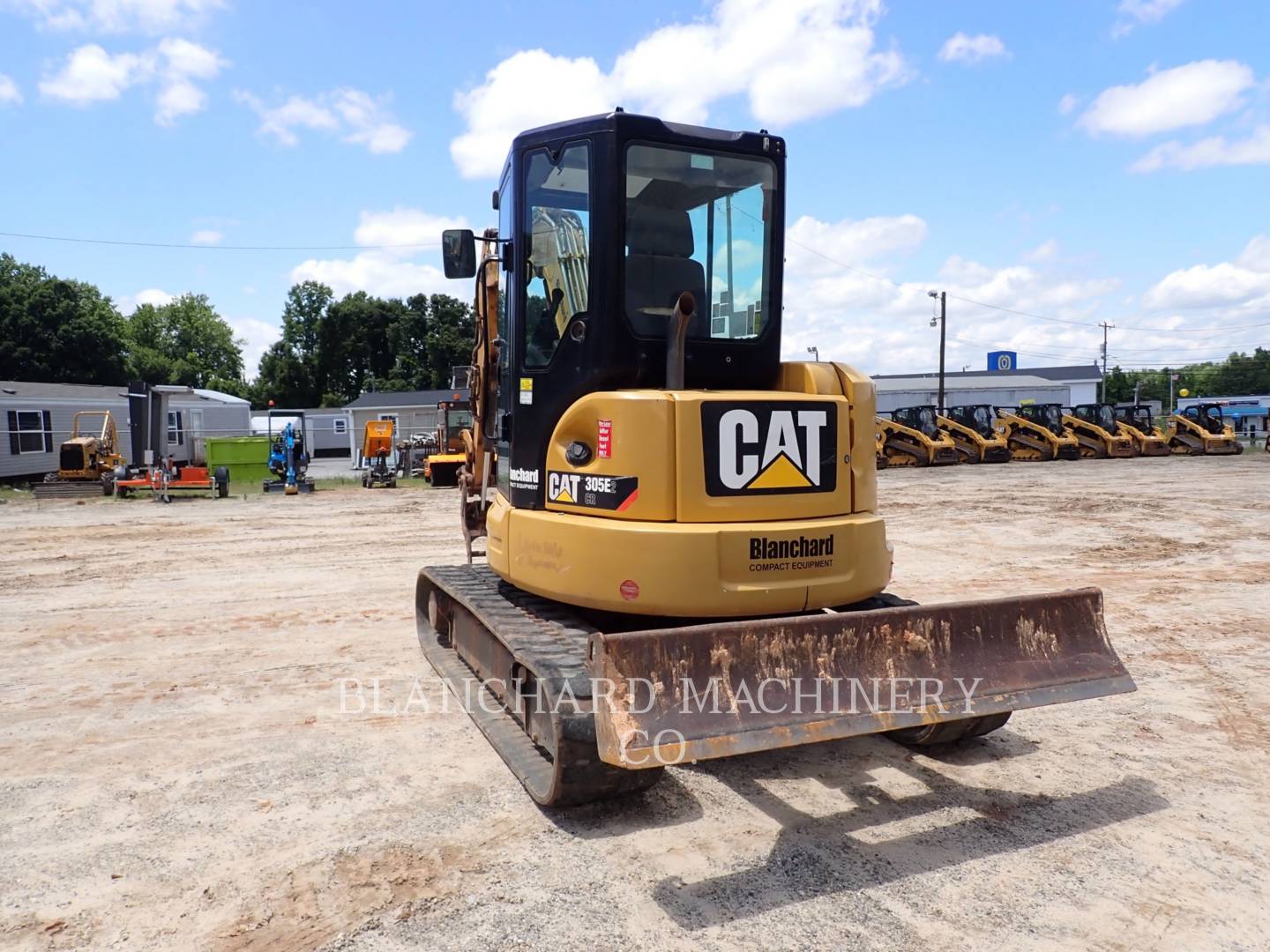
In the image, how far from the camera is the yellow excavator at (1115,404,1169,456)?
3145 cm

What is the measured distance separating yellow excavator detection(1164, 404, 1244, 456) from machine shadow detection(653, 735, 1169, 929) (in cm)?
3236

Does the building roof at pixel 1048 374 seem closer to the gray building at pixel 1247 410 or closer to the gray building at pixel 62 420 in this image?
the gray building at pixel 1247 410

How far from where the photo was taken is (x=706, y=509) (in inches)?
158

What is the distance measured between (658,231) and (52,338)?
4954cm

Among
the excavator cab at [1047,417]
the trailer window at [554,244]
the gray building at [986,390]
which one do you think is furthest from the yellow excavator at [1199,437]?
the trailer window at [554,244]

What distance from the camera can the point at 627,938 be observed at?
3064 mm

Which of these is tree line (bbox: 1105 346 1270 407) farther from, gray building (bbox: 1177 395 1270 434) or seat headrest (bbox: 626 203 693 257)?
seat headrest (bbox: 626 203 693 257)

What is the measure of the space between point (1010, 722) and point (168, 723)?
491cm

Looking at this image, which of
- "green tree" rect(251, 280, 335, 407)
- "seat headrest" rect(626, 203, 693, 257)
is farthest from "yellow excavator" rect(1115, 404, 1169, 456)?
"green tree" rect(251, 280, 335, 407)

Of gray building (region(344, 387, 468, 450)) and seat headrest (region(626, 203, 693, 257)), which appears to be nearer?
seat headrest (region(626, 203, 693, 257))

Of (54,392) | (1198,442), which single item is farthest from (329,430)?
(1198,442)

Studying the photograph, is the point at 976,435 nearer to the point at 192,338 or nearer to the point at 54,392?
the point at 54,392

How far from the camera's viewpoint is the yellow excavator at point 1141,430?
103 feet

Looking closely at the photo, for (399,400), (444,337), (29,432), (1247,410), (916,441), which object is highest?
(444,337)
